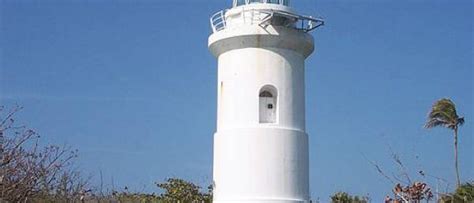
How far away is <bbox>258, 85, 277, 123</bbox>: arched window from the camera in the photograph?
1431 centimetres

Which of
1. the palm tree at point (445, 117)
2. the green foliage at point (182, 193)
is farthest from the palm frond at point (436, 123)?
the green foliage at point (182, 193)

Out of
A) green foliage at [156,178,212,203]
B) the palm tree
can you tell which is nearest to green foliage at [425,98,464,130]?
the palm tree

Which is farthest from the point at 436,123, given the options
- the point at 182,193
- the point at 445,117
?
the point at 182,193

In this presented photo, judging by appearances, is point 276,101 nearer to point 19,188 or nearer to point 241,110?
point 241,110

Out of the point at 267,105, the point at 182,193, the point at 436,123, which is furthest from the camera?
the point at 436,123

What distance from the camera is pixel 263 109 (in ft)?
47.2

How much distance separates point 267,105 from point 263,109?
0.37ft

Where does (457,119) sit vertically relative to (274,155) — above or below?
above

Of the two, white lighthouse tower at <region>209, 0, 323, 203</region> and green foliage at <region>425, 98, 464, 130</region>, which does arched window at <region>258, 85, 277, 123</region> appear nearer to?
white lighthouse tower at <region>209, 0, 323, 203</region>

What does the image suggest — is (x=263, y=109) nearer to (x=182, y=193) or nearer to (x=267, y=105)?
(x=267, y=105)

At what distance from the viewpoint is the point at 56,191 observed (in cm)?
1138

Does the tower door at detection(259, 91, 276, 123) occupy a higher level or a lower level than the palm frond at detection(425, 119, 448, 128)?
lower

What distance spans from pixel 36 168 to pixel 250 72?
5.57m

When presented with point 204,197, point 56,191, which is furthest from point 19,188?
point 204,197
